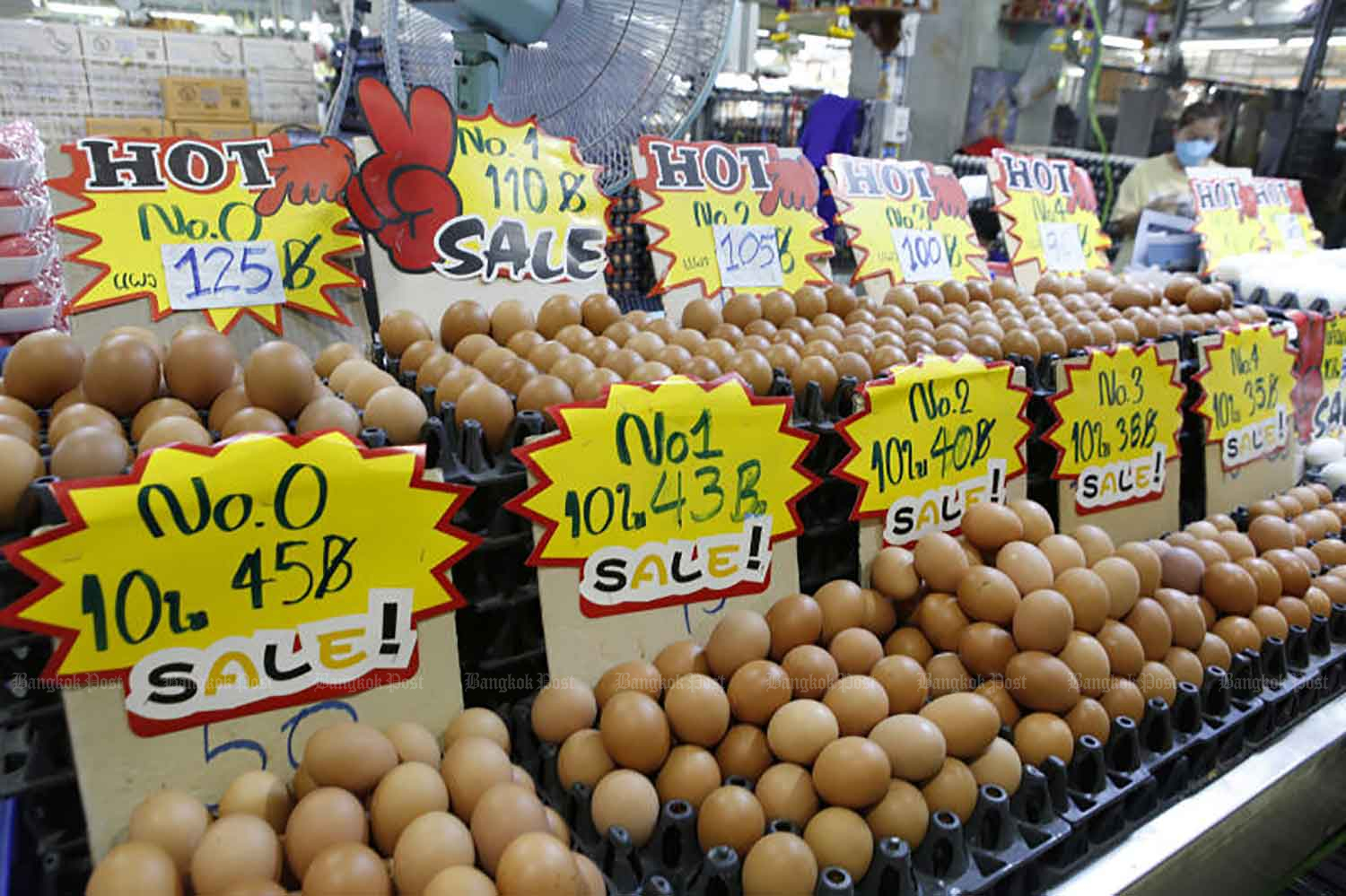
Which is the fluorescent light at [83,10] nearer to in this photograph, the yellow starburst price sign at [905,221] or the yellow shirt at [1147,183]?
the yellow shirt at [1147,183]

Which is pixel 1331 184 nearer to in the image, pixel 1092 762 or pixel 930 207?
pixel 930 207

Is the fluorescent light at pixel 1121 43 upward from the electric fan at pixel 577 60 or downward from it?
upward

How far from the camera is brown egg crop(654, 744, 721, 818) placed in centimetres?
116

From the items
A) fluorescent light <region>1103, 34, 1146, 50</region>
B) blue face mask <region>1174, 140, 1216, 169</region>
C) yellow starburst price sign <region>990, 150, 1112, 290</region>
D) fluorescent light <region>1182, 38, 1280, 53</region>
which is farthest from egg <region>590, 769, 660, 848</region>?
fluorescent light <region>1103, 34, 1146, 50</region>

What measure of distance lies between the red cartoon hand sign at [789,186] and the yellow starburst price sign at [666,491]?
1275mm

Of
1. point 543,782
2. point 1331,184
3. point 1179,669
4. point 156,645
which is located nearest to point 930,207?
point 1179,669

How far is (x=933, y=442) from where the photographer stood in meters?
1.59

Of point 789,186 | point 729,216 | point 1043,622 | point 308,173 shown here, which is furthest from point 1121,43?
point 1043,622

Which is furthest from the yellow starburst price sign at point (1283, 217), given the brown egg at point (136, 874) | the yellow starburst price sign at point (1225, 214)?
the brown egg at point (136, 874)

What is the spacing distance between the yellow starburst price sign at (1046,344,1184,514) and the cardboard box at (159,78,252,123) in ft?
20.6

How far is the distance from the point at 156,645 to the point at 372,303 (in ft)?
4.55

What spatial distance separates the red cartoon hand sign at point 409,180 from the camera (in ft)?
6.41

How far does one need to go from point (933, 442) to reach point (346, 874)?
114 cm

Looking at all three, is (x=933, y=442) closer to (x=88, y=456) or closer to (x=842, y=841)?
(x=842, y=841)
